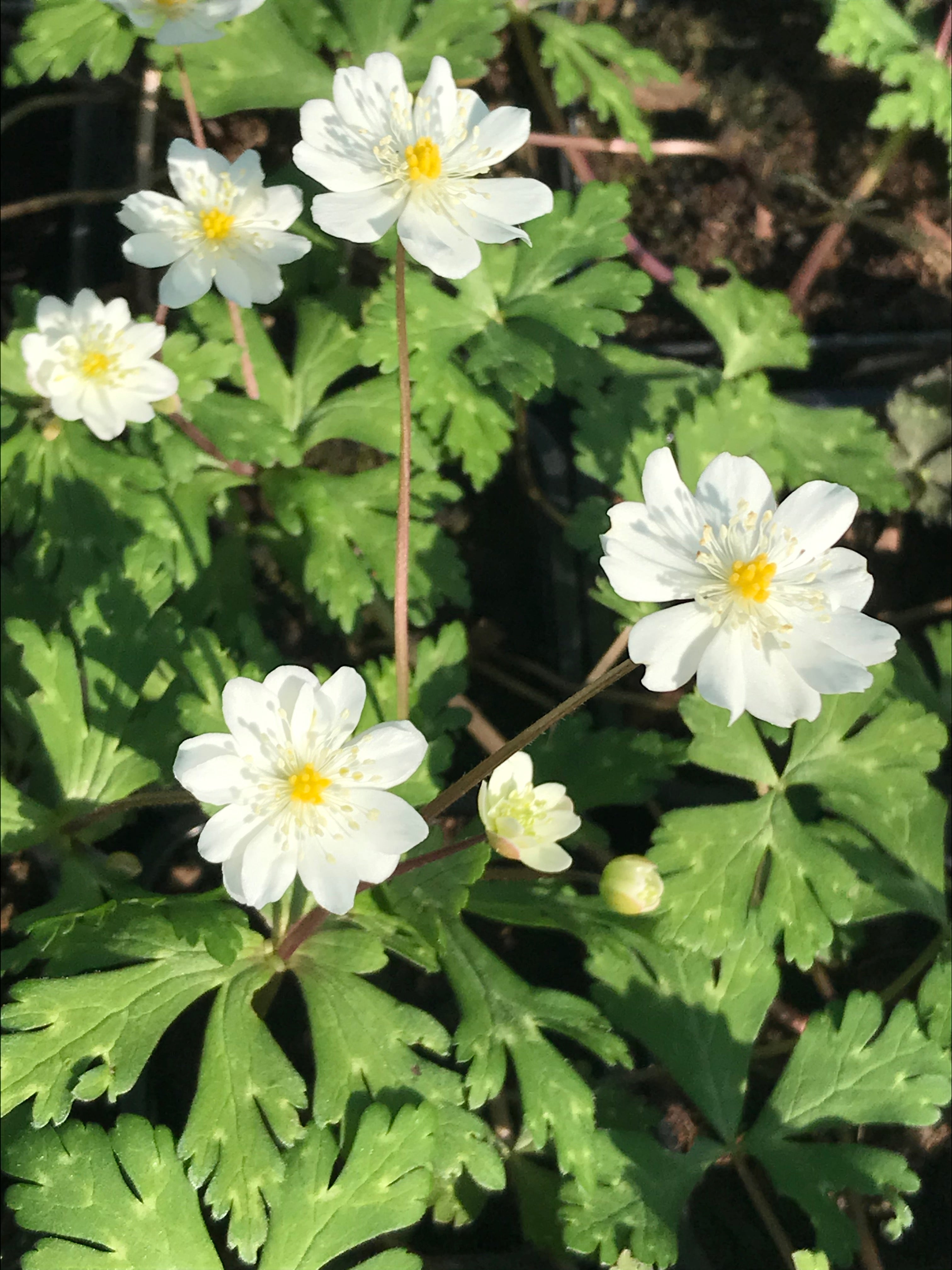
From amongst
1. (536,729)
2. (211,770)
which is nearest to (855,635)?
(536,729)

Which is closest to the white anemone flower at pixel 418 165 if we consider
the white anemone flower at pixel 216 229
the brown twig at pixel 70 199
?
the white anemone flower at pixel 216 229

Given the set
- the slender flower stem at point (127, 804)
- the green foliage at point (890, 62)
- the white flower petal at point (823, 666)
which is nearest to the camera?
the white flower petal at point (823, 666)

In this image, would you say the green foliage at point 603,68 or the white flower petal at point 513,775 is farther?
the green foliage at point 603,68

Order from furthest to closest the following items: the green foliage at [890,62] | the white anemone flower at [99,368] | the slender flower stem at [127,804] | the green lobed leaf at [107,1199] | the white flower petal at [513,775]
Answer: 1. the green foliage at [890,62]
2. the white anemone flower at [99,368]
3. the white flower petal at [513,775]
4. the slender flower stem at [127,804]
5. the green lobed leaf at [107,1199]

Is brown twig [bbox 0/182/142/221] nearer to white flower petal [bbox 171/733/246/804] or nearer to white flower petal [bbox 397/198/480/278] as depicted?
white flower petal [bbox 397/198/480/278]

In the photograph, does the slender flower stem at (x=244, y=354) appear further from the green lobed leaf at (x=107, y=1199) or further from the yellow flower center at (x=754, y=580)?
the green lobed leaf at (x=107, y=1199)

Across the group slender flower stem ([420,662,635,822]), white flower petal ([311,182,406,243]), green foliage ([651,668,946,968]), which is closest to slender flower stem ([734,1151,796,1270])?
green foliage ([651,668,946,968])
